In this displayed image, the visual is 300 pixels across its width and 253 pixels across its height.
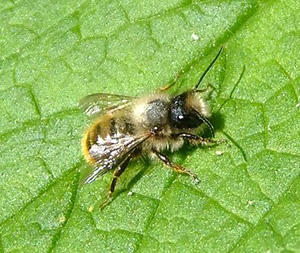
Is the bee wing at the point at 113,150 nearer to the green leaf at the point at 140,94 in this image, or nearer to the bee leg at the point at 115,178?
the bee leg at the point at 115,178

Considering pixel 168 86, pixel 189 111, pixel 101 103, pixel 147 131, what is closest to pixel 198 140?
pixel 189 111

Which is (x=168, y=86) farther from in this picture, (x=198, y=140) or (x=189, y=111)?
(x=198, y=140)

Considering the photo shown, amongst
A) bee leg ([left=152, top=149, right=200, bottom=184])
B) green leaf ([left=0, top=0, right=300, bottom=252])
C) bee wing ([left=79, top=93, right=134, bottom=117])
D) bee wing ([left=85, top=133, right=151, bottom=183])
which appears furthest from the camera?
bee wing ([left=79, top=93, right=134, bottom=117])

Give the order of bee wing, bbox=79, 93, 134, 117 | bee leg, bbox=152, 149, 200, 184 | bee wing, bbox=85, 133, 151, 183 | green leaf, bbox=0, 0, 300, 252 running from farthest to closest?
bee wing, bbox=79, 93, 134, 117 → bee wing, bbox=85, 133, 151, 183 → bee leg, bbox=152, 149, 200, 184 → green leaf, bbox=0, 0, 300, 252

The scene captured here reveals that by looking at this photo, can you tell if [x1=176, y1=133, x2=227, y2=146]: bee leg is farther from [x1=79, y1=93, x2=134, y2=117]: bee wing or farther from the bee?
[x1=79, y1=93, x2=134, y2=117]: bee wing

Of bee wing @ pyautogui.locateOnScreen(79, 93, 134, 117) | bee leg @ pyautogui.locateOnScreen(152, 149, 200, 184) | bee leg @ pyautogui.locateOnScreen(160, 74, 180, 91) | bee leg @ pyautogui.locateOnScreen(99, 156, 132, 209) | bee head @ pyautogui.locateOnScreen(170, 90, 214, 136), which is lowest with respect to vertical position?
bee leg @ pyautogui.locateOnScreen(152, 149, 200, 184)

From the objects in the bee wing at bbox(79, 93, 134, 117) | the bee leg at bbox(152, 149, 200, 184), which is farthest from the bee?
the bee wing at bbox(79, 93, 134, 117)

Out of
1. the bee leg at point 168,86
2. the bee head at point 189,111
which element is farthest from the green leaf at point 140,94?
the bee head at point 189,111

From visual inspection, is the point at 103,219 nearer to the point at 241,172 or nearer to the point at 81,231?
the point at 81,231

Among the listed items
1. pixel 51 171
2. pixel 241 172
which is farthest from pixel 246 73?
pixel 51 171
